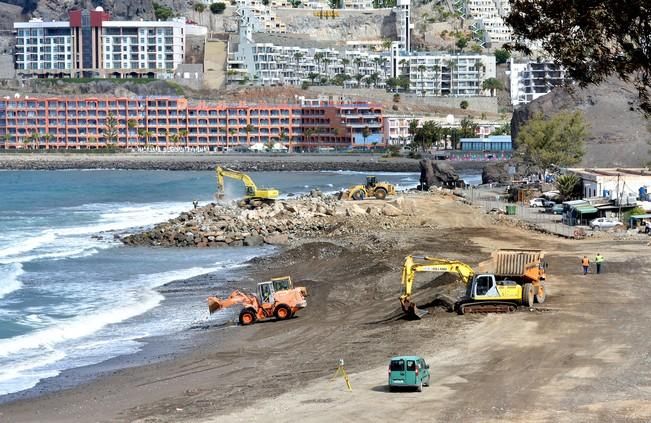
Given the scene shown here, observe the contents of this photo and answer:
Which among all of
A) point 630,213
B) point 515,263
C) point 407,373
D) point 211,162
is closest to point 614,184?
point 630,213

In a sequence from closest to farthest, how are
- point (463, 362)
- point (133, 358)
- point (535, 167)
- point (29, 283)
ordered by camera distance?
point (463, 362) → point (133, 358) → point (29, 283) → point (535, 167)

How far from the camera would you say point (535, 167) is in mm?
89250

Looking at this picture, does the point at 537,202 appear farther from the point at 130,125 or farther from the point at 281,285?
the point at 130,125

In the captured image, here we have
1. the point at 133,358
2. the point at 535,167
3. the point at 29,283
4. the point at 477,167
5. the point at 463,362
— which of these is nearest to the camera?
the point at 463,362

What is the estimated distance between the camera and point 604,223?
57.3m

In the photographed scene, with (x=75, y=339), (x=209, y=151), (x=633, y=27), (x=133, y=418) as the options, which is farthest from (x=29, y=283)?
(x=209, y=151)

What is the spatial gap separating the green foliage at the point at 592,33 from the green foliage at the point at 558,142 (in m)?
66.0

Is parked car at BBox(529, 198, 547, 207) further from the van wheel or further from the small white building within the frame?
the van wheel

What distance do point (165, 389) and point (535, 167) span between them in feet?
211

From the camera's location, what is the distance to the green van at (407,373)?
24.4 meters

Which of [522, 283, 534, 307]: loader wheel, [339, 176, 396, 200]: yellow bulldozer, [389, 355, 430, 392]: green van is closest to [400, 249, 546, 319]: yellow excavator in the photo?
[522, 283, 534, 307]: loader wheel

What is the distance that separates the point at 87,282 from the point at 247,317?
12565mm

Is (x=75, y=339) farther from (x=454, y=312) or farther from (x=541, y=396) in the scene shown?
(x=541, y=396)

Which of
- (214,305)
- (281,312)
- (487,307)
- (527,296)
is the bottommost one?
(281,312)
